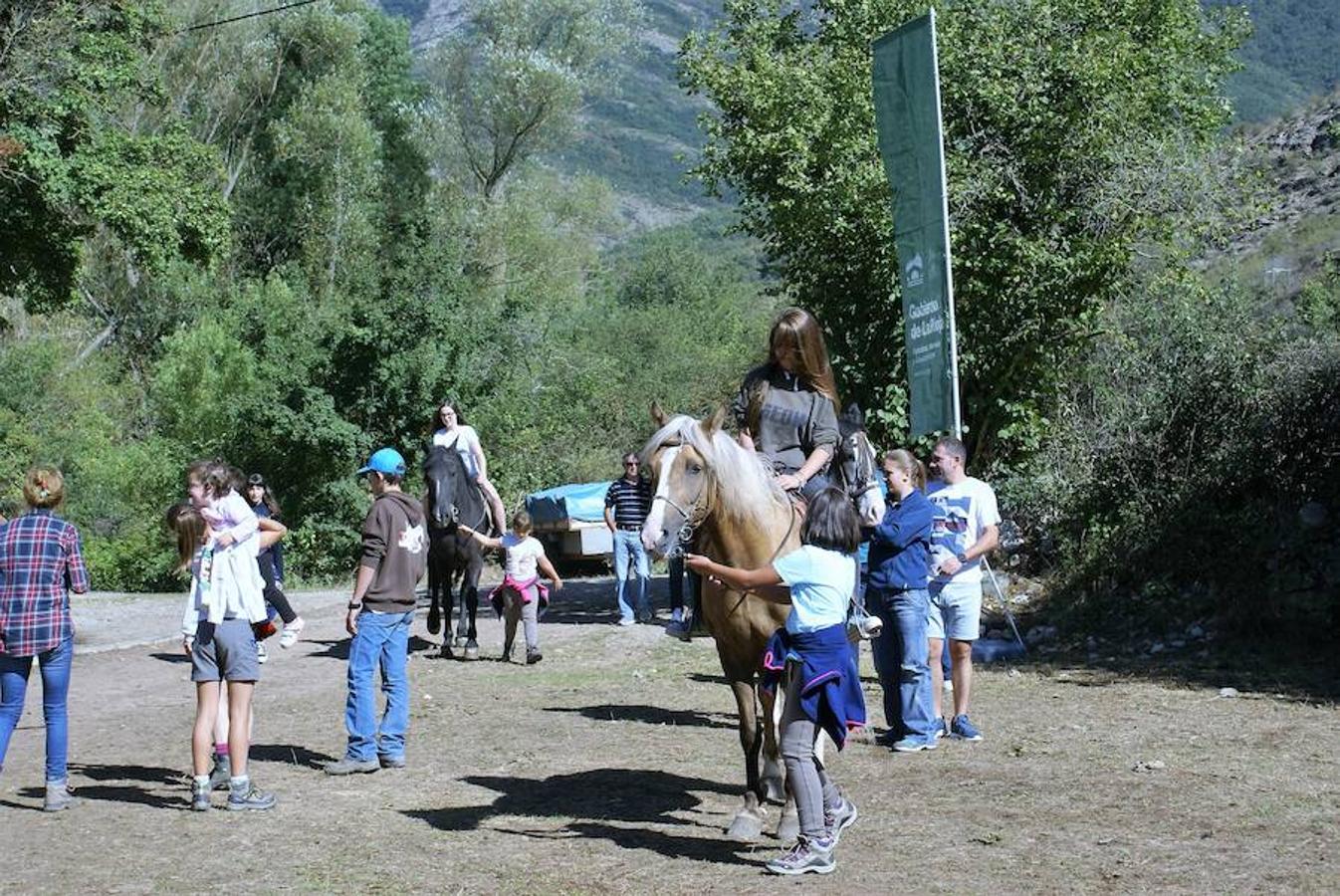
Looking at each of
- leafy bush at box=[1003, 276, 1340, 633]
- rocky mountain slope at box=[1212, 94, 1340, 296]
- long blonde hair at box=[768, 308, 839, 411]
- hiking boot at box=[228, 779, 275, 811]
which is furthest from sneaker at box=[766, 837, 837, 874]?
rocky mountain slope at box=[1212, 94, 1340, 296]

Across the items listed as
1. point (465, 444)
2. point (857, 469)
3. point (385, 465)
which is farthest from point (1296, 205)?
point (385, 465)

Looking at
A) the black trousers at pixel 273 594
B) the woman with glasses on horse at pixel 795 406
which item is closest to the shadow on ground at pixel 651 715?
the woman with glasses on horse at pixel 795 406

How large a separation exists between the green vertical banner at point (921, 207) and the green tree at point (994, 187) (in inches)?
120

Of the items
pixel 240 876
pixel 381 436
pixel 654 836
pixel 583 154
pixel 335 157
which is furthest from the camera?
pixel 583 154

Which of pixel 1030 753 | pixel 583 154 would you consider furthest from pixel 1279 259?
pixel 583 154

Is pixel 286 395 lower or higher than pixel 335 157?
lower

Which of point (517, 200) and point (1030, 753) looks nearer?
point (1030, 753)

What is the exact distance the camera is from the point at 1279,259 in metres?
36.2

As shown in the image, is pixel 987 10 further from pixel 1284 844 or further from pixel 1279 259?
pixel 1279 259

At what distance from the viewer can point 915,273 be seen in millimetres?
15180

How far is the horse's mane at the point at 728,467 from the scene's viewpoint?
7.19m

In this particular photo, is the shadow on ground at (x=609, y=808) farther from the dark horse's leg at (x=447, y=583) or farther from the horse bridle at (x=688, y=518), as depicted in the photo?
the dark horse's leg at (x=447, y=583)

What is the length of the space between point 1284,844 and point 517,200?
41.2m

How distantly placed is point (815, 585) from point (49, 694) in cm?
466
